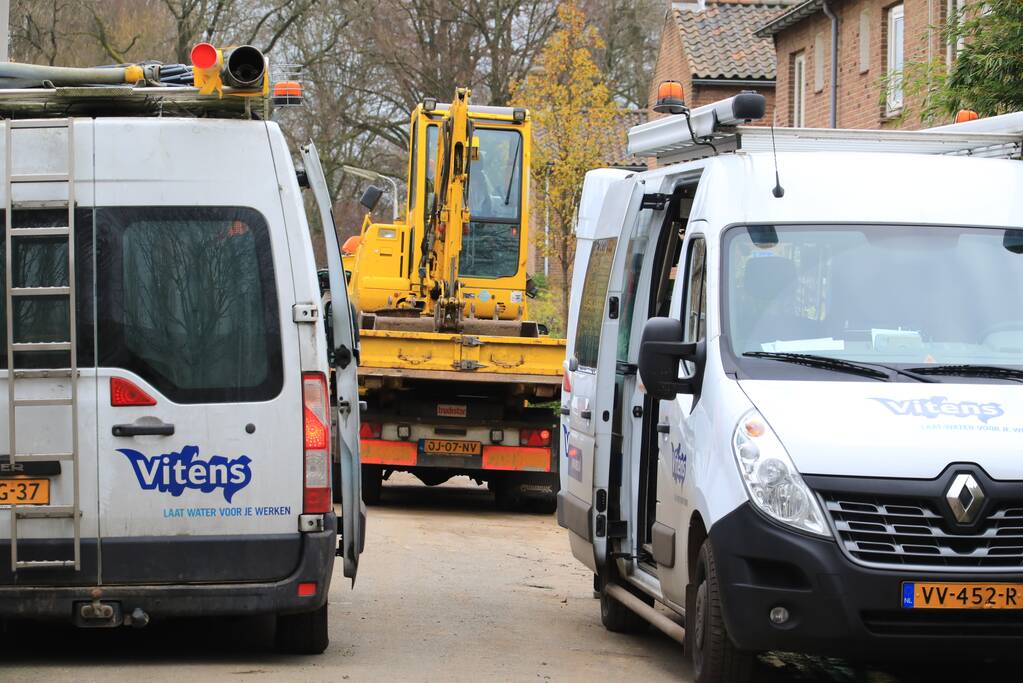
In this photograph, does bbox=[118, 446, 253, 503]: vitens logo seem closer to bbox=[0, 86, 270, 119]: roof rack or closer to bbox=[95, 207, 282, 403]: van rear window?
bbox=[95, 207, 282, 403]: van rear window

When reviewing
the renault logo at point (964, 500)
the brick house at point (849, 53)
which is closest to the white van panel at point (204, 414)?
the renault logo at point (964, 500)

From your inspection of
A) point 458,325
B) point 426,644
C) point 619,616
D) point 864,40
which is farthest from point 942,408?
point 864,40

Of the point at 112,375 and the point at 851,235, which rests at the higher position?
the point at 851,235

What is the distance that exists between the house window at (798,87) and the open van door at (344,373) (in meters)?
29.2

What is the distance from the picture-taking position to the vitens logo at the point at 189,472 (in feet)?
24.7

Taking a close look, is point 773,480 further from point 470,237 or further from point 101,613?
point 470,237

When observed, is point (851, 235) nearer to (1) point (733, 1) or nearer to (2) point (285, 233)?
(2) point (285, 233)

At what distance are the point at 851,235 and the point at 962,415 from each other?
3.95 feet

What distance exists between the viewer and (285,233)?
7605 millimetres

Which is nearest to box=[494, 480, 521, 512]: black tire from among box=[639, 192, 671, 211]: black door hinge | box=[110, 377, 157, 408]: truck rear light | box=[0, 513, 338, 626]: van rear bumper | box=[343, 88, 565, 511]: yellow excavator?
box=[343, 88, 565, 511]: yellow excavator

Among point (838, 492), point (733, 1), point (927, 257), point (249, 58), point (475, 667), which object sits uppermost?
point (733, 1)

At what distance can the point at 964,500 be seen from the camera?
646 centimetres

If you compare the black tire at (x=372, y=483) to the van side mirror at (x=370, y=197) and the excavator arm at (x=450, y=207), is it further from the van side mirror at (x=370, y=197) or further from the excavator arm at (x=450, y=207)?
the van side mirror at (x=370, y=197)

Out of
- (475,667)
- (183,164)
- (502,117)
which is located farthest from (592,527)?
(502,117)
